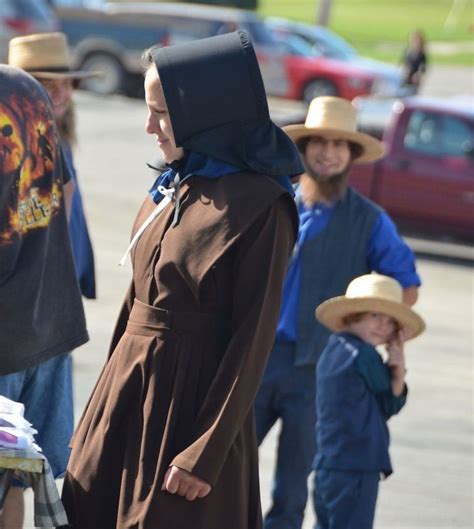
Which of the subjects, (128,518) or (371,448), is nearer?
(128,518)

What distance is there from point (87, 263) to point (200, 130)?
2.56 m

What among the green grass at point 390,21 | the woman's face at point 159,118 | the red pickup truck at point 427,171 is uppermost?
the woman's face at point 159,118

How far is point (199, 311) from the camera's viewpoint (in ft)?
12.3

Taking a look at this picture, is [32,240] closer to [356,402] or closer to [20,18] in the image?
[356,402]

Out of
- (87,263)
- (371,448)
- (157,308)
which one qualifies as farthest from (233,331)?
(87,263)

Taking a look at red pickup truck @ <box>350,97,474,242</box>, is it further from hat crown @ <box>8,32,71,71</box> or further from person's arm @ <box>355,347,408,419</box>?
person's arm @ <box>355,347,408,419</box>

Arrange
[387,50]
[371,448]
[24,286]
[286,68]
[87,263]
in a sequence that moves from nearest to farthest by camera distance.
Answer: [24,286] → [371,448] → [87,263] → [286,68] → [387,50]

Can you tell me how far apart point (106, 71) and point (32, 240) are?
23.8 meters

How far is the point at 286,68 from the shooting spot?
90.3ft

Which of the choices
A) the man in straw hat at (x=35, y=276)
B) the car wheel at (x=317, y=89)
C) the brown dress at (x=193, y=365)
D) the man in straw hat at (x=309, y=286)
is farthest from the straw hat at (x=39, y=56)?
the car wheel at (x=317, y=89)

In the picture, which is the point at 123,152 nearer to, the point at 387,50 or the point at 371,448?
the point at 371,448

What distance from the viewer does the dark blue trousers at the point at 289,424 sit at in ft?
18.9

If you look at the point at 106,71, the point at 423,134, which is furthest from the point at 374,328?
the point at 106,71

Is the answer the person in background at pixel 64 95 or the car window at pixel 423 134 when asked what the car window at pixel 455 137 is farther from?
the person in background at pixel 64 95
